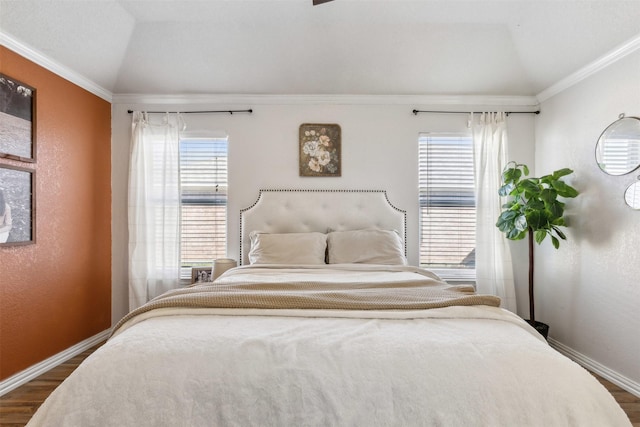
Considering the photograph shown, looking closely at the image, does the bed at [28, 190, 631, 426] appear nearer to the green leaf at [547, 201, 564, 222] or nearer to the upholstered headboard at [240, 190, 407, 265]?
the green leaf at [547, 201, 564, 222]

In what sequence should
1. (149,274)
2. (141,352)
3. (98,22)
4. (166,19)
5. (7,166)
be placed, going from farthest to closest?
(149,274), (166,19), (98,22), (7,166), (141,352)

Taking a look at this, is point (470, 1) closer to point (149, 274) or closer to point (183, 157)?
point (183, 157)

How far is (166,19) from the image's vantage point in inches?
120

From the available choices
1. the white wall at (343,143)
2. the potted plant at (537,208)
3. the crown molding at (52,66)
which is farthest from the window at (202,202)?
the potted plant at (537,208)

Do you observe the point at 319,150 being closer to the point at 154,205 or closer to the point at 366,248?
the point at 366,248

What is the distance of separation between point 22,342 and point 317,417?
2673mm

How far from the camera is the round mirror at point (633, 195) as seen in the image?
95.0 inches

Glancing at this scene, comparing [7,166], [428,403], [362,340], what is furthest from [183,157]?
[428,403]

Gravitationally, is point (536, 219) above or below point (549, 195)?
below

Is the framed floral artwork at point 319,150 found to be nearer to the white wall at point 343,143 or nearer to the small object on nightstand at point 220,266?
the white wall at point 343,143

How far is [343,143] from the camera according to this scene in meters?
3.69

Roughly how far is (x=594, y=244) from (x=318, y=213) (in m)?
2.41

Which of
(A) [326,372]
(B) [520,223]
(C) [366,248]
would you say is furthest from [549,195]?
(A) [326,372]

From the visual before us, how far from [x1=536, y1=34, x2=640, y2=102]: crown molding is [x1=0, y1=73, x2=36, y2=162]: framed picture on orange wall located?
14.6 ft
